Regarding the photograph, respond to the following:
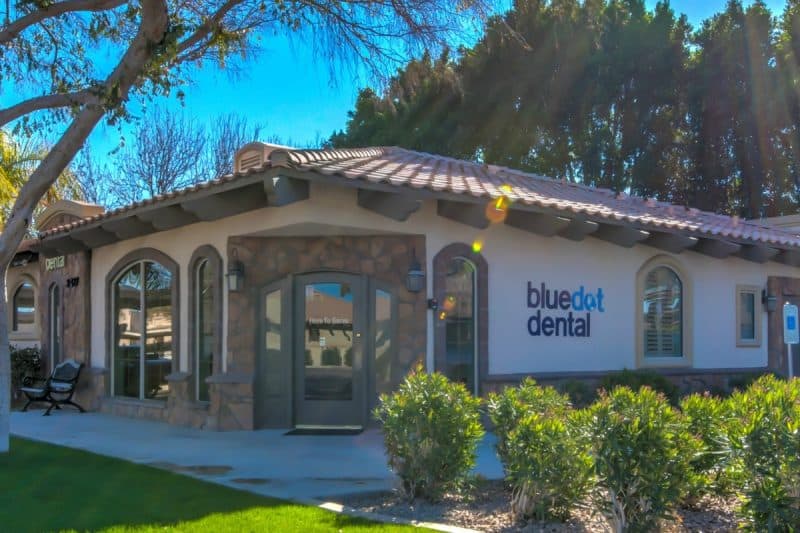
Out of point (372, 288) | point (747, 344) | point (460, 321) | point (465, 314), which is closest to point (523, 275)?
point (465, 314)

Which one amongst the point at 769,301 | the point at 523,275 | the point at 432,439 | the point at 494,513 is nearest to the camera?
the point at 494,513

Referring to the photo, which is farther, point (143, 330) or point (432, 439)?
point (143, 330)

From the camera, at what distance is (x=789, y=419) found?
17.2ft

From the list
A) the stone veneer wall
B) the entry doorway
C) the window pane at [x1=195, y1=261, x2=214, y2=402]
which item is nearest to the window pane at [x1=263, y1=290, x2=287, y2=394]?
the entry doorway

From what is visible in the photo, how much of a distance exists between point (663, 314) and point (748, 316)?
2.35 m

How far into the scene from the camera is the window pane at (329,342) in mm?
11424

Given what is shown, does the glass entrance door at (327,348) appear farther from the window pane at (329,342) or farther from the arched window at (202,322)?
the arched window at (202,322)

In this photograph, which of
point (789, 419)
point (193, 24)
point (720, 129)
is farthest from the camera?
point (720, 129)

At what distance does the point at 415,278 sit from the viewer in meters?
11.0

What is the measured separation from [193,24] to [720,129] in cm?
1900

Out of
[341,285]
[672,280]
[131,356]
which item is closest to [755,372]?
[672,280]

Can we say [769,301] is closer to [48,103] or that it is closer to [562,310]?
[562,310]

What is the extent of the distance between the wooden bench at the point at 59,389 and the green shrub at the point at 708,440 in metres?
11.4

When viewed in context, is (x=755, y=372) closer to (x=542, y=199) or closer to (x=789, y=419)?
(x=542, y=199)
